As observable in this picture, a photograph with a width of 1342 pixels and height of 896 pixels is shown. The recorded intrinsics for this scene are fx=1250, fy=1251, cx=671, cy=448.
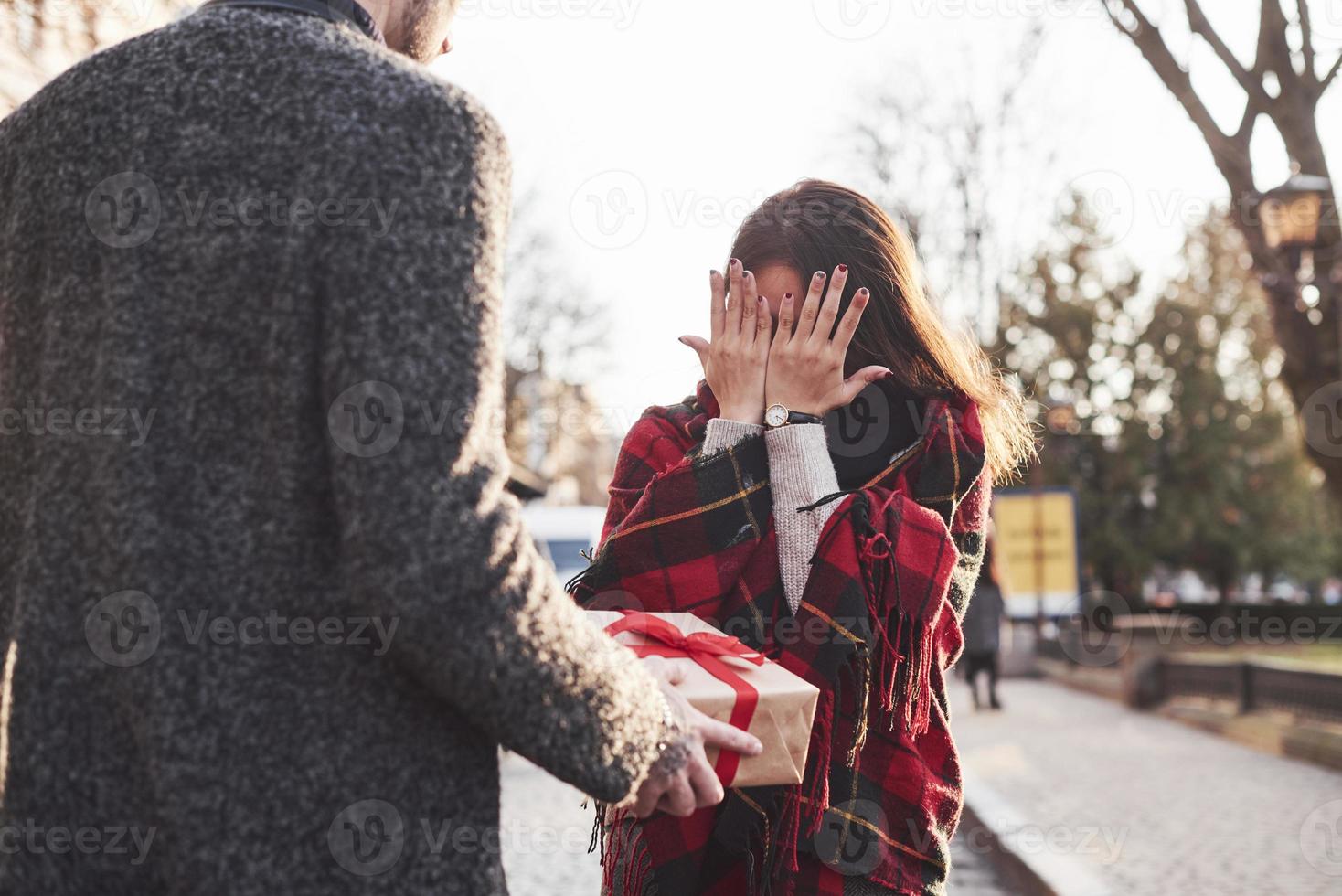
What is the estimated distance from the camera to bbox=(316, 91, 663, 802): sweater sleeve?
1.23 metres

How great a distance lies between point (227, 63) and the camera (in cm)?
136

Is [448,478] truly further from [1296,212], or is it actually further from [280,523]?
[1296,212]

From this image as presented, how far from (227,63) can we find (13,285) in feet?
1.21

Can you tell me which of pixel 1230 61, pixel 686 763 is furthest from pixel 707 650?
pixel 1230 61

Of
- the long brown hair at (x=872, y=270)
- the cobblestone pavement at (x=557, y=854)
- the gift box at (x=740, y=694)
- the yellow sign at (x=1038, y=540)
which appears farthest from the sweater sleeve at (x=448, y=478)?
the yellow sign at (x=1038, y=540)

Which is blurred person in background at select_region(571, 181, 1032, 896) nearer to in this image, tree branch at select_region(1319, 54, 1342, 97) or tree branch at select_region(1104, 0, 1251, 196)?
tree branch at select_region(1104, 0, 1251, 196)

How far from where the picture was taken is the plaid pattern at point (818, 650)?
6.39ft

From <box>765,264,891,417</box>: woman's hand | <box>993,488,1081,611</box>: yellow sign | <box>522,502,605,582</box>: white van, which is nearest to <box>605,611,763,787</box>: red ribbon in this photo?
<box>765,264,891,417</box>: woman's hand

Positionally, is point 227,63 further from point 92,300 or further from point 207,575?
point 207,575

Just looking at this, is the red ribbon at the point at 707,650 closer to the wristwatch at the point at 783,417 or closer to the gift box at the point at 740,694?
the gift box at the point at 740,694

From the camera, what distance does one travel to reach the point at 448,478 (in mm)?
1259

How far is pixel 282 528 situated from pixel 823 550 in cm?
96

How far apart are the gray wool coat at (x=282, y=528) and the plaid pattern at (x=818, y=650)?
641 mm

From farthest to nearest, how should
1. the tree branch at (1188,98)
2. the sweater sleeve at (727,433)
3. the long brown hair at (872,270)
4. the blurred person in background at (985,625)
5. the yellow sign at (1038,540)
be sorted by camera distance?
the yellow sign at (1038,540), the blurred person in background at (985,625), the tree branch at (1188,98), the long brown hair at (872,270), the sweater sleeve at (727,433)
